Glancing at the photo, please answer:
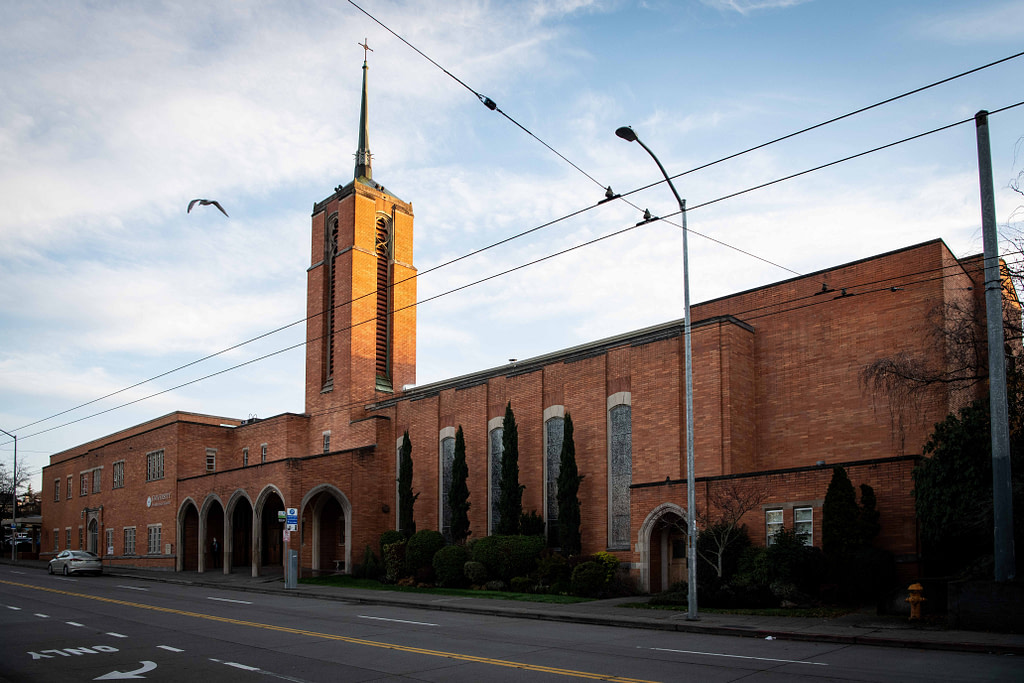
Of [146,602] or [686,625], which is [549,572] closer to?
[686,625]

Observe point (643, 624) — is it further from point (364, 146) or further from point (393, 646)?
point (364, 146)

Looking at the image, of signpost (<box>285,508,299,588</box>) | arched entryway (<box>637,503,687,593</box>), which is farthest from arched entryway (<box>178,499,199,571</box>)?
arched entryway (<box>637,503,687,593</box>)

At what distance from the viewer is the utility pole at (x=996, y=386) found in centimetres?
1544

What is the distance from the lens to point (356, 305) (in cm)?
4453

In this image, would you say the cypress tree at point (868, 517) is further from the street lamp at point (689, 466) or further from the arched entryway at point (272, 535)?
the arched entryway at point (272, 535)

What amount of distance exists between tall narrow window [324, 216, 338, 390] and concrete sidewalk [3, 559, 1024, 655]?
15.7m

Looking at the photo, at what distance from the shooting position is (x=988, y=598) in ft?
50.9

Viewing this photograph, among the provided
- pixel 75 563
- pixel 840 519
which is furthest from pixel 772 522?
pixel 75 563

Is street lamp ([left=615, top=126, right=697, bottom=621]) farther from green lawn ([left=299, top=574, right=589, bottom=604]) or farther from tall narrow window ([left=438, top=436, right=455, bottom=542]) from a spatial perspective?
tall narrow window ([left=438, top=436, right=455, bottom=542])

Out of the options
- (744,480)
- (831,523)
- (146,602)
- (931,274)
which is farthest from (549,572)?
(931,274)

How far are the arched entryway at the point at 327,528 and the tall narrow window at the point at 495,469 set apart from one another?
7.04 metres

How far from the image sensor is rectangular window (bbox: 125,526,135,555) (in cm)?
5125

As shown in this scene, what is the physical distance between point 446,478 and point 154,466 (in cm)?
2270

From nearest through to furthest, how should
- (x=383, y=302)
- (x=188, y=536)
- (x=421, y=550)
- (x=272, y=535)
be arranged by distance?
(x=421, y=550), (x=272, y=535), (x=383, y=302), (x=188, y=536)
